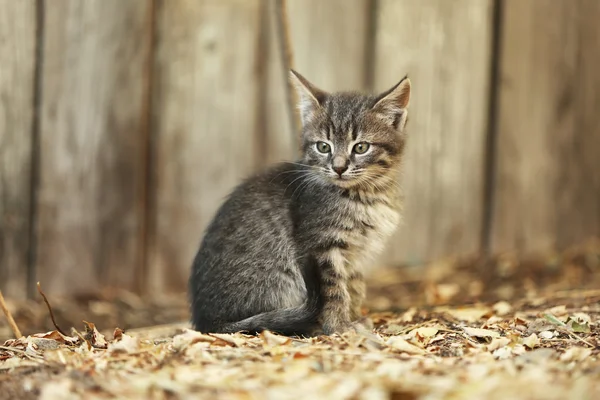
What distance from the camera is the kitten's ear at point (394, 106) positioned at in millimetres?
4801

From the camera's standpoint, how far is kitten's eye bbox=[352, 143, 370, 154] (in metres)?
4.81

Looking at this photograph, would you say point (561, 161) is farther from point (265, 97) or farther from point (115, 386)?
point (115, 386)

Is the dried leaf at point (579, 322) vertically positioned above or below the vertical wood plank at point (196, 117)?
below

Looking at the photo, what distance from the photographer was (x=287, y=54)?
18.6 ft

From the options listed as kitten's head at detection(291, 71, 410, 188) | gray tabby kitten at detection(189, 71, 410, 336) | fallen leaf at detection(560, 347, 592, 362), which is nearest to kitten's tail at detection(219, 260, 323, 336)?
gray tabby kitten at detection(189, 71, 410, 336)

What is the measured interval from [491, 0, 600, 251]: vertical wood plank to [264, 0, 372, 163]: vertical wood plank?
1.31m

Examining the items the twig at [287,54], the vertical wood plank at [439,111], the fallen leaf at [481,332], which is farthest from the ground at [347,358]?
the twig at [287,54]

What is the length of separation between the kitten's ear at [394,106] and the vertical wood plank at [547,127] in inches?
94.3

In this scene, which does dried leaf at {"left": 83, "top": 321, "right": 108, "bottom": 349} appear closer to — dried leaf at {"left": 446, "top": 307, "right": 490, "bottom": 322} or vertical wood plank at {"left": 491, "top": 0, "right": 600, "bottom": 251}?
dried leaf at {"left": 446, "top": 307, "right": 490, "bottom": 322}

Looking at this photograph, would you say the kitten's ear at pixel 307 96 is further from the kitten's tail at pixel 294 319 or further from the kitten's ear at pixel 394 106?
the kitten's tail at pixel 294 319

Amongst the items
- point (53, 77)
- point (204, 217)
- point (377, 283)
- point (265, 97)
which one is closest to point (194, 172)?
point (204, 217)

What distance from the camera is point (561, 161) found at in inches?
287

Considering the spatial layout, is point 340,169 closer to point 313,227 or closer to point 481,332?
point 313,227

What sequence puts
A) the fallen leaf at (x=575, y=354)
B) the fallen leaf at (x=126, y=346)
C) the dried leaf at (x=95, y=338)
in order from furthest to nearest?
the dried leaf at (x=95, y=338) < the fallen leaf at (x=126, y=346) < the fallen leaf at (x=575, y=354)
